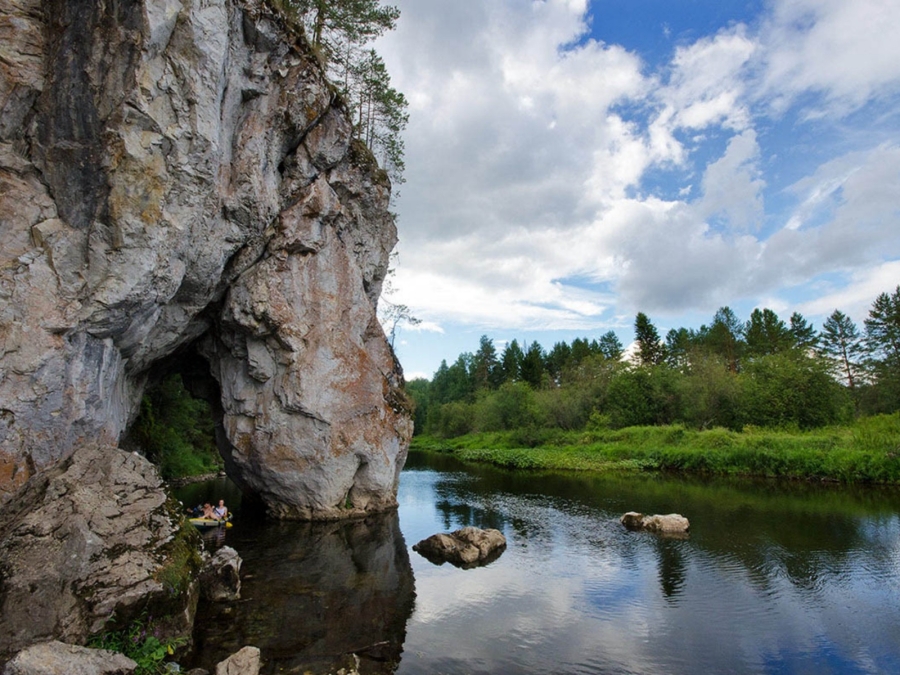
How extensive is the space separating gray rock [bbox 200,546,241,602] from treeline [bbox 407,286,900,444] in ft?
130

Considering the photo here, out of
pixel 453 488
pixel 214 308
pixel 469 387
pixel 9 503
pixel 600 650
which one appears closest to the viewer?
pixel 9 503

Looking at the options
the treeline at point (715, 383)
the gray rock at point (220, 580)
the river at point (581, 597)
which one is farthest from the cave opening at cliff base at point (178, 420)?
the treeline at point (715, 383)

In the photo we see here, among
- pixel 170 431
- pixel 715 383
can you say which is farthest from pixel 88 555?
pixel 715 383

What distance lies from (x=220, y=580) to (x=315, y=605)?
220 centimetres

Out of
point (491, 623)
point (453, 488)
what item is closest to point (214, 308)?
point (491, 623)

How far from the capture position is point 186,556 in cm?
957

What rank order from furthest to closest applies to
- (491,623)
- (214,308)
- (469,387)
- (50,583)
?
(469,387), (214,308), (491,623), (50,583)

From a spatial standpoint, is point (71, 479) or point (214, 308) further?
point (214, 308)

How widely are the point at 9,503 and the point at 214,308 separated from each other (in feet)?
34.4

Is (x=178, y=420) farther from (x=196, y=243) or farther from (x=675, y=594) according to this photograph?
(x=675, y=594)

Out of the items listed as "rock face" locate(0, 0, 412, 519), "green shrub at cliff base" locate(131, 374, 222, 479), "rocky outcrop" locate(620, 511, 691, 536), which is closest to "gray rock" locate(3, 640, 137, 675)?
"rock face" locate(0, 0, 412, 519)

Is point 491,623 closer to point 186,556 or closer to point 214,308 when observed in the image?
point 186,556

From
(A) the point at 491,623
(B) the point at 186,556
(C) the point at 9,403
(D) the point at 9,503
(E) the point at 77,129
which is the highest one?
(E) the point at 77,129

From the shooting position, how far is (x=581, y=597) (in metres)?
12.6
